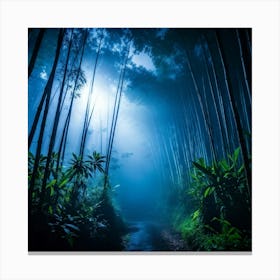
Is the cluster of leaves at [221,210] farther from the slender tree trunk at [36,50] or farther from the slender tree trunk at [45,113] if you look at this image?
the slender tree trunk at [36,50]

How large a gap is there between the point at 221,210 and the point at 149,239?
0.90 metres

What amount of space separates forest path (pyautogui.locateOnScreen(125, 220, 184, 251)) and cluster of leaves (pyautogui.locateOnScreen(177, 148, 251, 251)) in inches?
6.8

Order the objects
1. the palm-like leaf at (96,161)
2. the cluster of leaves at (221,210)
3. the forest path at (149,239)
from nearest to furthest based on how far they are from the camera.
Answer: the cluster of leaves at (221,210) < the forest path at (149,239) < the palm-like leaf at (96,161)

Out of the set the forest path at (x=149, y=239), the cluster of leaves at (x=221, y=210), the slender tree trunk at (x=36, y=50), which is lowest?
the forest path at (x=149, y=239)

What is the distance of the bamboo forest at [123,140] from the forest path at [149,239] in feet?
0.04

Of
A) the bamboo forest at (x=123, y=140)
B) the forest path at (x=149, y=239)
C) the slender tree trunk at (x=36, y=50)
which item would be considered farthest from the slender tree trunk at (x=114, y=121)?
the slender tree trunk at (x=36, y=50)

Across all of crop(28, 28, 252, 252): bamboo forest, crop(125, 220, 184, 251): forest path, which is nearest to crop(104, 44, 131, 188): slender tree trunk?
crop(28, 28, 252, 252): bamboo forest

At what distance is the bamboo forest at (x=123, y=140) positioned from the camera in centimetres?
213

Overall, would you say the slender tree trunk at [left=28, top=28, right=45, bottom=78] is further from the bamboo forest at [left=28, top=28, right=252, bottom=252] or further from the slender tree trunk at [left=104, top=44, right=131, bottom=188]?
the slender tree trunk at [left=104, top=44, right=131, bottom=188]

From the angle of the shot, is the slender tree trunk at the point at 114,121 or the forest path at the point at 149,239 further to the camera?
the slender tree trunk at the point at 114,121

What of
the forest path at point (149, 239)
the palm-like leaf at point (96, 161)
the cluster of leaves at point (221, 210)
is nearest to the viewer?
the cluster of leaves at point (221, 210)

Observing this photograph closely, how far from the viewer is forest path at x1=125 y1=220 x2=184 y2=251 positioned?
2.18 meters
